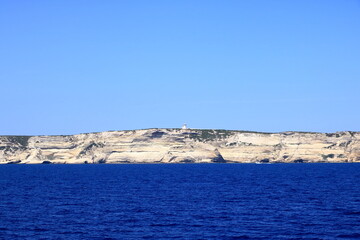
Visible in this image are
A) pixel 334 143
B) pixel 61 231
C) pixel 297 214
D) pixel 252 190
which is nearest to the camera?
pixel 61 231

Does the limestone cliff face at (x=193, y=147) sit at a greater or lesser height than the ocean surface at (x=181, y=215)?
greater

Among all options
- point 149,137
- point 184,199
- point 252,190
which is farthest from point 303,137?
point 184,199

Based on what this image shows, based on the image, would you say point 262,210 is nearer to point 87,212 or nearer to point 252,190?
point 87,212

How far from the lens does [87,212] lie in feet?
136

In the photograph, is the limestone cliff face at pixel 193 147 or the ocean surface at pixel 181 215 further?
the limestone cliff face at pixel 193 147

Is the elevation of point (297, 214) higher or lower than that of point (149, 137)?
lower

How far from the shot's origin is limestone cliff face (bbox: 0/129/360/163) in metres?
163

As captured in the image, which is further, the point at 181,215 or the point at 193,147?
the point at 193,147

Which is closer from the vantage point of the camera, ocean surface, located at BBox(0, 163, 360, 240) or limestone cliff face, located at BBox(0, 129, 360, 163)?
ocean surface, located at BBox(0, 163, 360, 240)

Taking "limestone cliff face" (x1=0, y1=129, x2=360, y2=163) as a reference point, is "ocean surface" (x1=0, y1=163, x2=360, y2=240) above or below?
below

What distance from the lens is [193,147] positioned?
168875mm

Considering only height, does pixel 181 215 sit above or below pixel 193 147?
below

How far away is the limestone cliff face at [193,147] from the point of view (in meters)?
163

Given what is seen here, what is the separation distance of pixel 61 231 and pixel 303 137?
141m
